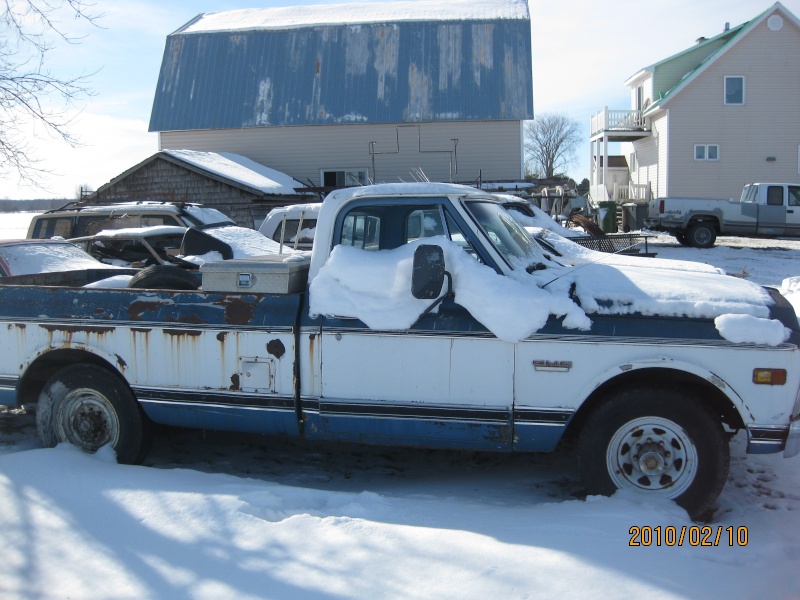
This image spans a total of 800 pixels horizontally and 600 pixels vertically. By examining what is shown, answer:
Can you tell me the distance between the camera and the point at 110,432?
543cm

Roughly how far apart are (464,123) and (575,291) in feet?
68.9

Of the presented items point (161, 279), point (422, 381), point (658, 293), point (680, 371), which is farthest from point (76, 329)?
point (680, 371)

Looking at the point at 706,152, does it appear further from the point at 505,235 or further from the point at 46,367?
the point at 46,367

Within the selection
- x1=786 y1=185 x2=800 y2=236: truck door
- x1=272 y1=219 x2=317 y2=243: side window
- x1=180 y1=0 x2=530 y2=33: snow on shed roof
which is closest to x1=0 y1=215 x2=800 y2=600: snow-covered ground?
x1=272 y1=219 x2=317 y2=243: side window

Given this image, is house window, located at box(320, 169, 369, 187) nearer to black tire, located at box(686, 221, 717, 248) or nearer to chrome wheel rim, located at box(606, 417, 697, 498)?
black tire, located at box(686, 221, 717, 248)

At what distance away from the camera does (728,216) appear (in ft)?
76.1

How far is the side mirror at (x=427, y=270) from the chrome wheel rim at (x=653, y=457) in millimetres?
1439

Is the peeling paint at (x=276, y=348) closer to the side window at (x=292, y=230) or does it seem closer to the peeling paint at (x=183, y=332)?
the peeling paint at (x=183, y=332)

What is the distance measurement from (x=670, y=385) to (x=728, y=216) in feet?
68.2

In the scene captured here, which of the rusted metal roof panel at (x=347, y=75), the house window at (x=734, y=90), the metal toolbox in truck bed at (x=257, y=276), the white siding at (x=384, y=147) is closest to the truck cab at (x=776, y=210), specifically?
the white siding at (x=384, y=147)

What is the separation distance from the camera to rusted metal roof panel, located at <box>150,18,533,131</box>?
24922 mm

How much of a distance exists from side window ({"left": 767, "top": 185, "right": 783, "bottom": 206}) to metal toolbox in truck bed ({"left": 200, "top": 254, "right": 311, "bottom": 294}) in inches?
877

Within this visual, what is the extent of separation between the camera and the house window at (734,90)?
30.6 meters

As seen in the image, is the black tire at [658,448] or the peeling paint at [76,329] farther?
the peeling paint at [76,329]
